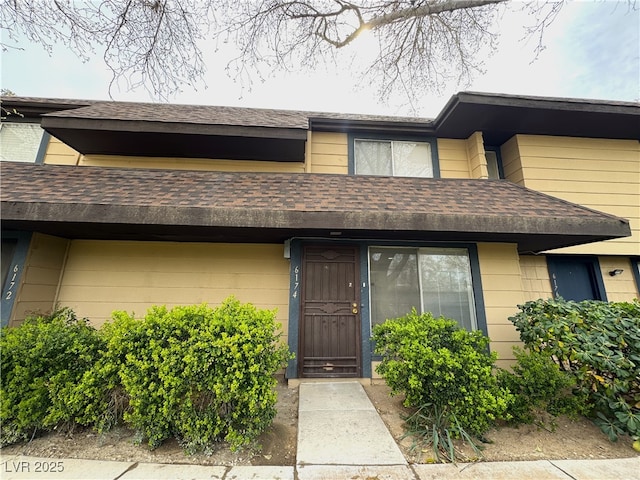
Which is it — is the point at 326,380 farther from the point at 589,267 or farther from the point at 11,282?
the point at 589,267

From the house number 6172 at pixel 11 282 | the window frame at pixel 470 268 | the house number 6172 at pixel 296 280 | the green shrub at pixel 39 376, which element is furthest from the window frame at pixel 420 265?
the house number 6172 at pixel 11 282

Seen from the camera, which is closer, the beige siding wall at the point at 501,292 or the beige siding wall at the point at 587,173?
the beige siding wall at the point at 501,292

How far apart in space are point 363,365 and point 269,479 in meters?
2.45

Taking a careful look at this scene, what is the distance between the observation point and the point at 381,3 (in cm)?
513

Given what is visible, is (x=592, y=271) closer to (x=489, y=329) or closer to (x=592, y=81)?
(x=489, y=329)

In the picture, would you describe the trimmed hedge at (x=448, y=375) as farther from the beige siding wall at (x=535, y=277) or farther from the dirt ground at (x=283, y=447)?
the beige siding wall at (x=535, y=277)

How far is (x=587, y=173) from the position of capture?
554cm

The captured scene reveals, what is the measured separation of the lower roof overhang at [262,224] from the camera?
3562 mm

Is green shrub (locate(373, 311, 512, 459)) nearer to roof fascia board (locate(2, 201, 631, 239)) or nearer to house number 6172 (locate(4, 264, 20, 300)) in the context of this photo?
roof fascia board (locate(2, 201, 631, 239))

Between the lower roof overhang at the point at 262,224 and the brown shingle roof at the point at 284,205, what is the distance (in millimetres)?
14

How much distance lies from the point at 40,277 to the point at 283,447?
15.3ft

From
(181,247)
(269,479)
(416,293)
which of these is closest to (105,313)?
(181,247)

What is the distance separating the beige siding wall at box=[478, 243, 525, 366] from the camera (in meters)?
4.39

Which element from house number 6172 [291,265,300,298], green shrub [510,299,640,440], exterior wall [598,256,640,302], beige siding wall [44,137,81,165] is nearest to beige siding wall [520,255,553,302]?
exterior wall [598,256,640,302]
